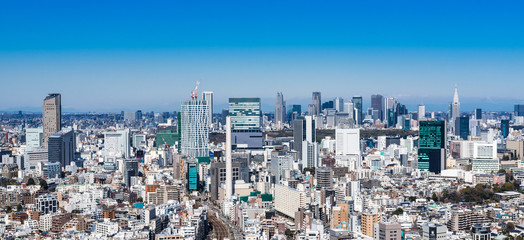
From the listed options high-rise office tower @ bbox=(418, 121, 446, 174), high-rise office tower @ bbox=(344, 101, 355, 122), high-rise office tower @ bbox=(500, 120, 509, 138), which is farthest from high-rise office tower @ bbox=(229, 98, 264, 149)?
high-rise office tower @ bbox=(500, 120, 509, 138)

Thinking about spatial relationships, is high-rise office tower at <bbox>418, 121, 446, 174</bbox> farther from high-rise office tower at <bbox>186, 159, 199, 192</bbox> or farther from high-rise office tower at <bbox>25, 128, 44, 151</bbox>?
high-rise office tower at <bbox>25, 128, 44, 151</bbox>

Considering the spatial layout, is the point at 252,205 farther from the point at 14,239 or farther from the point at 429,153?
the point at 429,153

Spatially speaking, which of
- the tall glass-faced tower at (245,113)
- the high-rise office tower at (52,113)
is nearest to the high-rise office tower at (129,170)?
the high-rise office tower at (52,113)

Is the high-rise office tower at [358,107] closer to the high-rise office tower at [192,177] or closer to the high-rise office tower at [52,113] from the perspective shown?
the high-rise office tower at [52,113]

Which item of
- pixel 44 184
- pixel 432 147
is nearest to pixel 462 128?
pixel 432 147

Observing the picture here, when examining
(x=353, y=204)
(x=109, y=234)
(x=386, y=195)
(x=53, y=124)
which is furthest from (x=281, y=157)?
(x=53, y=124)
